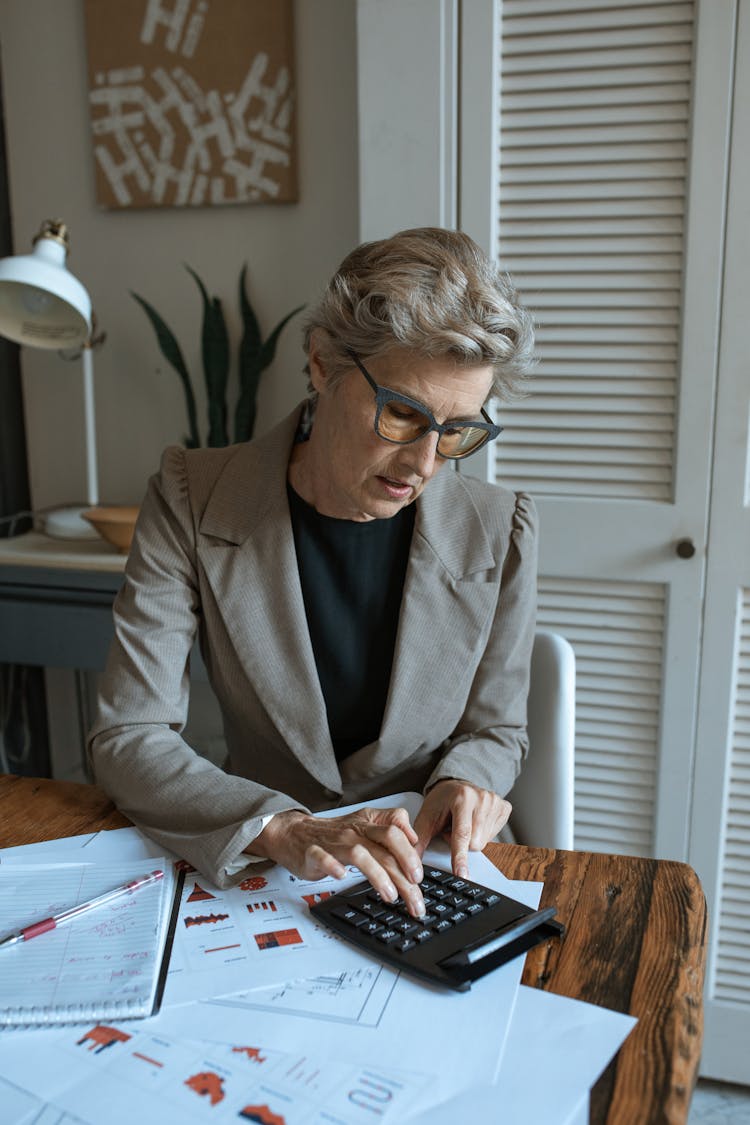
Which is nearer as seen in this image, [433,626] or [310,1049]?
[310,1049]

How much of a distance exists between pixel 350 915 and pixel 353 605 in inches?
23.1

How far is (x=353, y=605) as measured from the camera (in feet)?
4.65

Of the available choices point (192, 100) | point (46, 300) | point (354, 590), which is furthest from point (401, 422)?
point (192, 100)

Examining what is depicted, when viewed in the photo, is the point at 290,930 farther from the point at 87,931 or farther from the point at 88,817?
the point at 88,817

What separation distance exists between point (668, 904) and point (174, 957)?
48 cm

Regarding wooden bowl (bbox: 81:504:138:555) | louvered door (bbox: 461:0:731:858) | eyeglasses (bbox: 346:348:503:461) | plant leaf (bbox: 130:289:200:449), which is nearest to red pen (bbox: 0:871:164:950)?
eyeglasses (bbox: 346:348:503:461)

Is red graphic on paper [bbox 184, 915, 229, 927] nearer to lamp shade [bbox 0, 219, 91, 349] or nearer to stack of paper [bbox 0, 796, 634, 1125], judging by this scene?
stack of paper [bbox 0, 796, 634, 1125]

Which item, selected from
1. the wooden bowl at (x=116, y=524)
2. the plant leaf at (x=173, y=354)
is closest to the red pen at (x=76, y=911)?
the wooden bowl at (x=116, y=524)

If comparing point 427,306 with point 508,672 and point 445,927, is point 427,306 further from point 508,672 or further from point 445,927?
point 445,927

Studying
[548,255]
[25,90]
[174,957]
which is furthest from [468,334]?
[25,90]

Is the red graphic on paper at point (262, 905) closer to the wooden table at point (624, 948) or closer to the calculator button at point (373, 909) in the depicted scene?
the calculator button at point (373, 909)

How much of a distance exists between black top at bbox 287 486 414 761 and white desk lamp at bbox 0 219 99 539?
1.03 meters

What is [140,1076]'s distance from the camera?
27.4 inches

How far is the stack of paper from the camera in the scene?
664 mm
